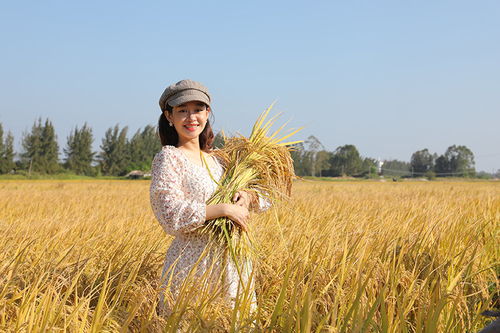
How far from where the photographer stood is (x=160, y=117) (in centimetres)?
224

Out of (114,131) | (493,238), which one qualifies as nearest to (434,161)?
(114,131)

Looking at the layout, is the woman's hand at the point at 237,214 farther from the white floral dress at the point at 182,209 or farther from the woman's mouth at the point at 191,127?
the woman's mouth at the point at 191,127

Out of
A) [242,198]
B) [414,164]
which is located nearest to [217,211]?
[242,198]

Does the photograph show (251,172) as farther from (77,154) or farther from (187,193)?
(77,154)

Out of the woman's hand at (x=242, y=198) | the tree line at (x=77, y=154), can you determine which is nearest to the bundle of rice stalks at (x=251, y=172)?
the woman's hand at (x=242, y=198)

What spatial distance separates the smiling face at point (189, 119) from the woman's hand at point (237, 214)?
16.1 inches

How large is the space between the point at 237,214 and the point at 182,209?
220 mm

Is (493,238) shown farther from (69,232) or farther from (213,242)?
(69,232)

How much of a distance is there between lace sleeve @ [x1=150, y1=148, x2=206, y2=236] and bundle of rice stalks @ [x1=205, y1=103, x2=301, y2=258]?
11 cm

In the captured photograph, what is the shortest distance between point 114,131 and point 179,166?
148 feet

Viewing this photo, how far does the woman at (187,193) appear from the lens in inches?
74.7

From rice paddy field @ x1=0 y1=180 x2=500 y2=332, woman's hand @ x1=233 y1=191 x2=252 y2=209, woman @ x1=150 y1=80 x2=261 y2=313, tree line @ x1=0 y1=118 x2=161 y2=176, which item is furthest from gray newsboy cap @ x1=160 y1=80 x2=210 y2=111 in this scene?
tree line @ x1=0 y1=118 x2=161 y2=176

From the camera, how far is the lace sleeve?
1880 millimetres

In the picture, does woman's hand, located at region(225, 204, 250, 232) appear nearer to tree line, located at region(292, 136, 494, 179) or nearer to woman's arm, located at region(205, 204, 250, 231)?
woman's arm, located at region(205, 204, 250, 231)
